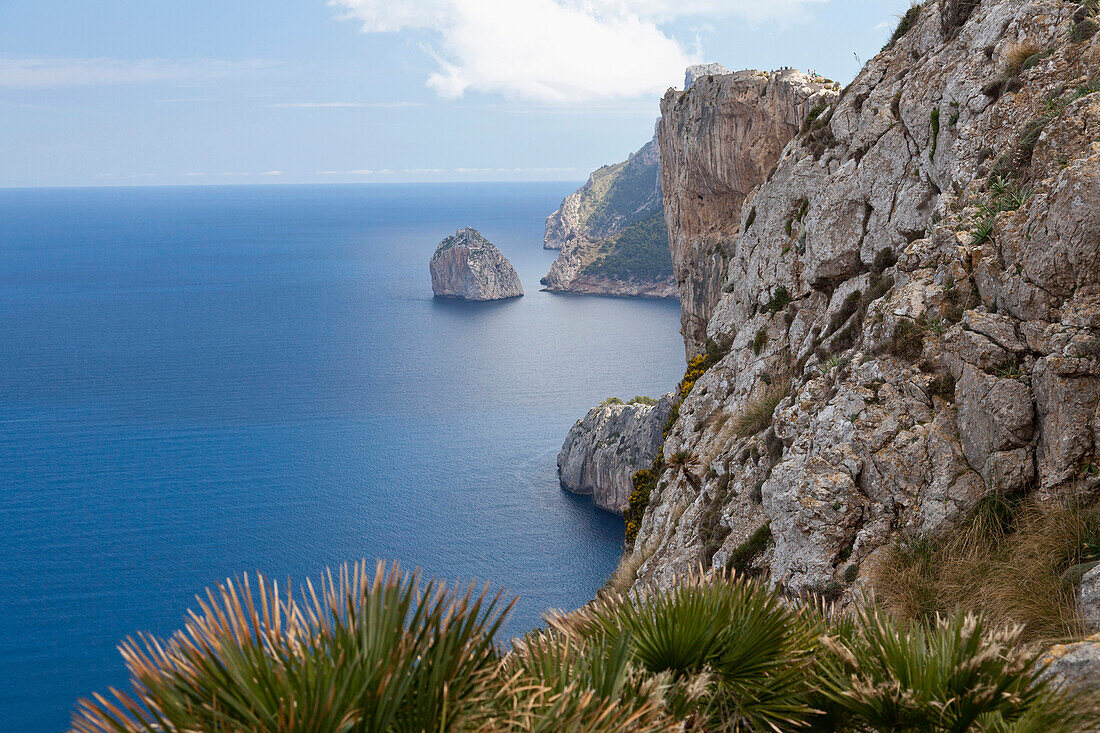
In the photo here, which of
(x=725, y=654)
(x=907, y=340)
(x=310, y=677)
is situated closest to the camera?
(x=310, y=677)

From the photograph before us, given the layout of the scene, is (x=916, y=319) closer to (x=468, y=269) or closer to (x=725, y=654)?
(x=725, y=654)

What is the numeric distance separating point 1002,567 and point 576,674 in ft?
16.6

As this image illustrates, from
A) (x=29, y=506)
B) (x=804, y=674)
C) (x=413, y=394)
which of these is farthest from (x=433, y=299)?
(x=804, y=674)

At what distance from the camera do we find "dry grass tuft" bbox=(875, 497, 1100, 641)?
20.7 feet

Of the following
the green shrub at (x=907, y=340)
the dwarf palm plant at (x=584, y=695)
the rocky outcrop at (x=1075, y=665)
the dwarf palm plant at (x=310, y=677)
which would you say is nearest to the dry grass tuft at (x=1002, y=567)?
the rocky outcrop at (x=1075, y=665)

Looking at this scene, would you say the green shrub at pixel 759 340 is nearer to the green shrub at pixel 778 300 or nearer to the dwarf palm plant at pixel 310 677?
the green shrub at pixel 778 300

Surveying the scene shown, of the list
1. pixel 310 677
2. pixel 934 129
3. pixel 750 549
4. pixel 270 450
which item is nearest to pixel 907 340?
pixel 750 549

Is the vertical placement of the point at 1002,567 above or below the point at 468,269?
below

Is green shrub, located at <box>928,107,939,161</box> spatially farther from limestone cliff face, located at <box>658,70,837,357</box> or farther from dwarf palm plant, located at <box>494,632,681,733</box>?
limestone cliff face, located at <box>658,70,837,357</box>

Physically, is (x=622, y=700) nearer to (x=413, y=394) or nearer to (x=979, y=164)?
(x=979, y=164)

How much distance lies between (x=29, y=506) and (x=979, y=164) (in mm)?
61549

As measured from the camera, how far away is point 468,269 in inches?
5059

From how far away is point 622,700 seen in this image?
4.34 meters

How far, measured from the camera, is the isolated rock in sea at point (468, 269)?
12875 centimetres
